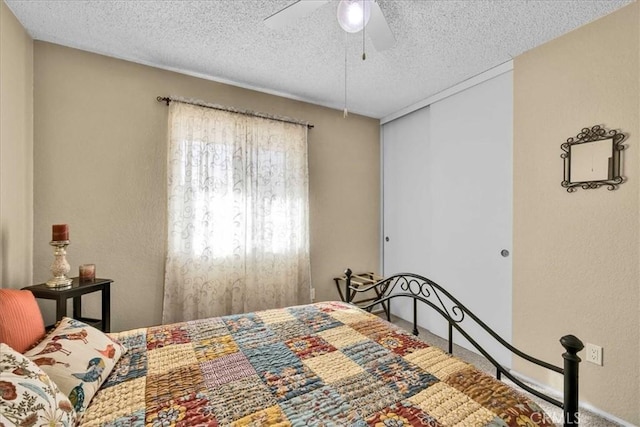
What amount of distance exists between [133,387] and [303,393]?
0.64m

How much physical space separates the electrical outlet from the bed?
1.28 m

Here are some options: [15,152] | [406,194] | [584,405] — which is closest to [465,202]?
[406,194]

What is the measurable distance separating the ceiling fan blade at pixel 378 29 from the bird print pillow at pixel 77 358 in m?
2.05

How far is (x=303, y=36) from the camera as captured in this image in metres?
2.09

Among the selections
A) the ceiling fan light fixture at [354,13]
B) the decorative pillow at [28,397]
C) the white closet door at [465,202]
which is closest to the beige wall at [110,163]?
the decorative pillow at [28,397]

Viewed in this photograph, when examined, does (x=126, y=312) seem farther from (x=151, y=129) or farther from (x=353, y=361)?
(x=353, y=361)

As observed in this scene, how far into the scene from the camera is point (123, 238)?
7.79 ft

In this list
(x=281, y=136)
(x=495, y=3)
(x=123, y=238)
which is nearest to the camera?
(x=495, y=3)

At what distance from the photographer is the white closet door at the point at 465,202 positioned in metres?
2.47

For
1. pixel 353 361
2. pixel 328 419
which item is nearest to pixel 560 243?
pixel 353 361

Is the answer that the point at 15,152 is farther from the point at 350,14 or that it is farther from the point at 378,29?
the point at 378,29

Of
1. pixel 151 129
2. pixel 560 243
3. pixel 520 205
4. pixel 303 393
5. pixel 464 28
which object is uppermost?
pixel 464 28

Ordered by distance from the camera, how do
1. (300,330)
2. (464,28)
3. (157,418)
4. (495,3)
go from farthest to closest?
1. (464,28)
2. (495,3)
3. (300,330)
4. (157,418)

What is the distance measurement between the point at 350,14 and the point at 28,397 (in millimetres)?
1972
